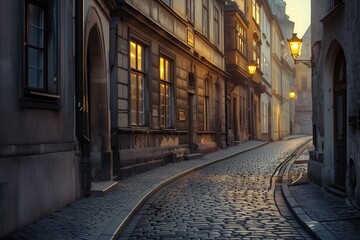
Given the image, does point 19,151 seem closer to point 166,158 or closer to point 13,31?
point 13,31

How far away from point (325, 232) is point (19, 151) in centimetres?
419

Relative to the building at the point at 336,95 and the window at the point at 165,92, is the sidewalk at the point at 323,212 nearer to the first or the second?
the building at the point at 336,95

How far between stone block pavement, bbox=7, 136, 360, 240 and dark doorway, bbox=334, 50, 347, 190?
489 mm

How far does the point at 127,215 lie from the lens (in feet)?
26.3

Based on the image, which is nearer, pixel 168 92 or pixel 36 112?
pixel 36 112

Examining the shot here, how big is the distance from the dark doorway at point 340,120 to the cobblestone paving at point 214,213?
145 cm

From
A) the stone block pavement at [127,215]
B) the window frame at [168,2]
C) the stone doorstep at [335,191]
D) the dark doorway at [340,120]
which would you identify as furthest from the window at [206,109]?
the stone doorstep at [335,191]

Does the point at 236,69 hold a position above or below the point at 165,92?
above

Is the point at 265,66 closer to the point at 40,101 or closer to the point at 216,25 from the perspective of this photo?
the point at 216,25

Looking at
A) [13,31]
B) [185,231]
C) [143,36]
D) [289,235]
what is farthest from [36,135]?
[143,36]

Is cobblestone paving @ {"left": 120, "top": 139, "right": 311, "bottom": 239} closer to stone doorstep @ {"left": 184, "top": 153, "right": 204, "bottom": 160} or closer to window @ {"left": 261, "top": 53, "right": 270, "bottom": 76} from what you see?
stone doorstep @ {"left": 184, "top": 153, "right": 204, "bottom": 160}

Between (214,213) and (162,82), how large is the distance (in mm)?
9626

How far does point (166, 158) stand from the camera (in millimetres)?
17750

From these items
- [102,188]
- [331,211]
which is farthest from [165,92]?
[331,211]
